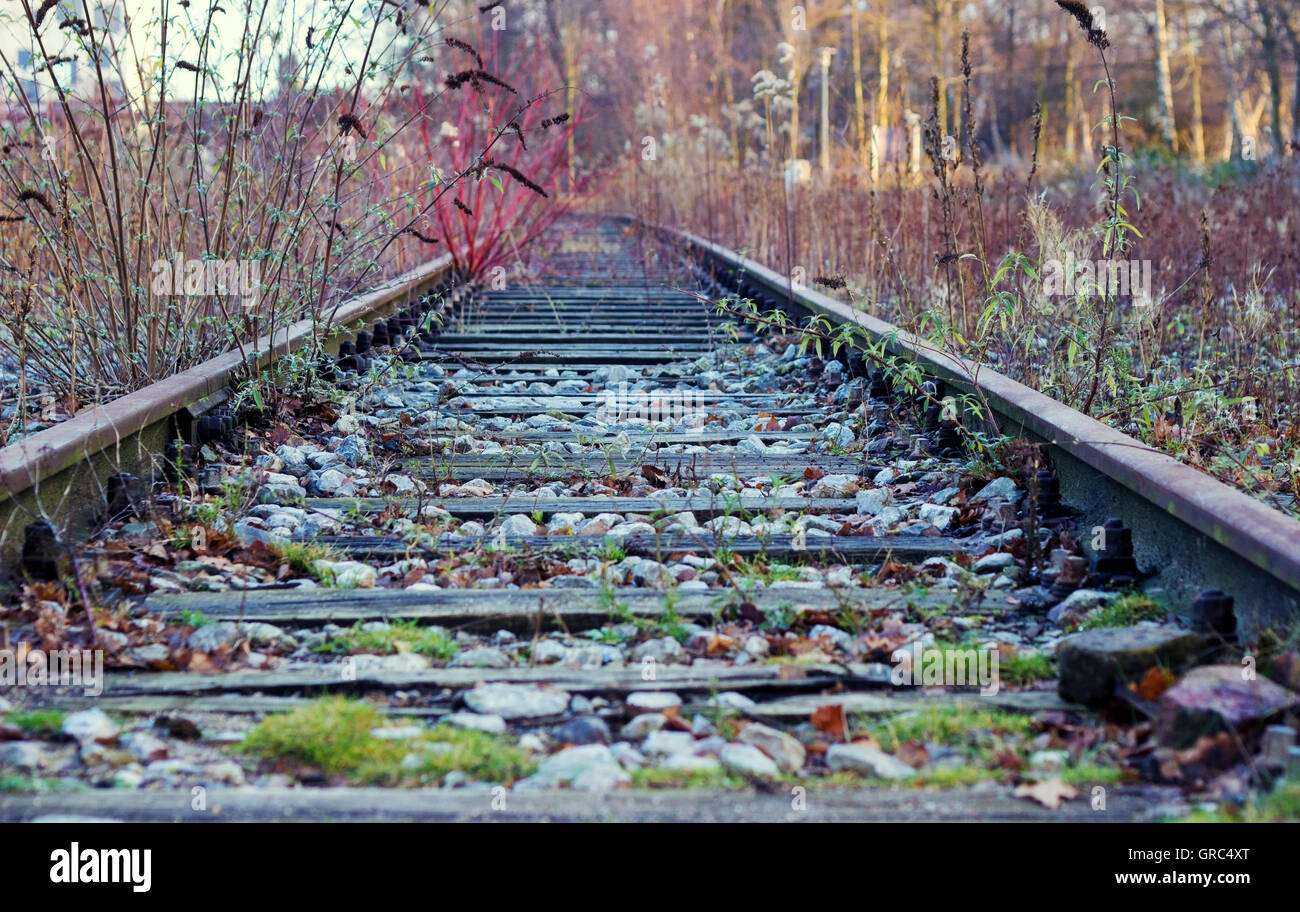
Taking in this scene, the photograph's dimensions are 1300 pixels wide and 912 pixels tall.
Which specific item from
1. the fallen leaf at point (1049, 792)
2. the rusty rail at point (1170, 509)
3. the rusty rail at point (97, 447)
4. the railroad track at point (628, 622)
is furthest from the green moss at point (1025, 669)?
the rusty rail at point (97, 447)

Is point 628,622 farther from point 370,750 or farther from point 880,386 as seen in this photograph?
point 880,386

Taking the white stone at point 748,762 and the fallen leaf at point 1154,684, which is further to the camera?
the fallen leaf at point 1154,684

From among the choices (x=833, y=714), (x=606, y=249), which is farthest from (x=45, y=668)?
(x=606, y=249)

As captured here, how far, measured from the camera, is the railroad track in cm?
201

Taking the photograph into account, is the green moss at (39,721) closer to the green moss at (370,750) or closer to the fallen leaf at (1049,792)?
the green moss at (370,750)

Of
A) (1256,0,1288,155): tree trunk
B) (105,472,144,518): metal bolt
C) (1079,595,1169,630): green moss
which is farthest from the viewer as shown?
(1256,0,1288,155): tree trunk

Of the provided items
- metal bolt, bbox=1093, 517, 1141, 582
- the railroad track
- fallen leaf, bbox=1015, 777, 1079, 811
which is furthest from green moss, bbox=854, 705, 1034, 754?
metal bolt, bbox=1093, 517, 1141, 582

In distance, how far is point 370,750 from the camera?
2.09 metres

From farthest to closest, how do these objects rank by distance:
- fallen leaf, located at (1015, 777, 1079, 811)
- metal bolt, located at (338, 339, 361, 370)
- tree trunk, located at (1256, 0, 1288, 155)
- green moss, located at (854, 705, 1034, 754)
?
1. tree trunk, located at (1256, 0, 1288, 155)
2. metal bolt, located at (338, 339, 361, 370)
3. green moss, located at (854, 705, 1034, 754)
4. fallen leaf, located at (1015, 777, 1079, 811)

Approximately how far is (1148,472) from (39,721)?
2407 millimetres

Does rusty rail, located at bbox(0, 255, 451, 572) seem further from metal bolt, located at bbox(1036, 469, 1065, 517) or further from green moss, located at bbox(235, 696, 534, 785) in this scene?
metal bolt, located at bbox(1036, 469, 1065, 517)

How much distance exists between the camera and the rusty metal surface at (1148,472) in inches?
93.0

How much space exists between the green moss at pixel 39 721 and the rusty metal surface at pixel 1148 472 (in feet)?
7.31

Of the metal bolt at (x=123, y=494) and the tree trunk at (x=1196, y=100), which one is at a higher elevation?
the tree trunk at (x=1196, y=100)
